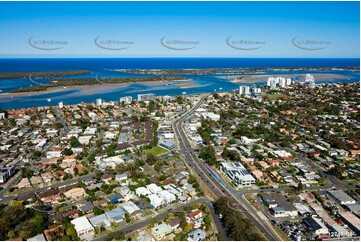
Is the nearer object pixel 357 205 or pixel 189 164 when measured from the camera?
pixel 357 205

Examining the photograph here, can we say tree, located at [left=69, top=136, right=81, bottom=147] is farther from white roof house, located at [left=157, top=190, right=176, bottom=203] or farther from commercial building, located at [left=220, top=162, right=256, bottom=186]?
commercial building, located at [left=220, top=162, right=256, bottom=186]

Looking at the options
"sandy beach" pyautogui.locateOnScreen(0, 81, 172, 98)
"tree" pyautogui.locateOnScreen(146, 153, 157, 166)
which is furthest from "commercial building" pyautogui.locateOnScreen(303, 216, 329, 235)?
"sandy beach" pyautogui.locateOnScreen(0, 81, 172, 98)

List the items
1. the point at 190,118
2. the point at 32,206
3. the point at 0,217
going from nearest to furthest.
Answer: the point at 0,217 < the point at 32,206 < the point at 190,118

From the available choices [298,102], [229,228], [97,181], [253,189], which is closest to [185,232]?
[229,228]

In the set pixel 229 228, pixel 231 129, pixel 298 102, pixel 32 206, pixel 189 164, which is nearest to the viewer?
pixel 229 228

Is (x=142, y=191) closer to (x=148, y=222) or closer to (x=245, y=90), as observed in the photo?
(x=148, y=222)

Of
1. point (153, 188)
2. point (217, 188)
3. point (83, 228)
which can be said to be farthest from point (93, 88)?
point (83, 228)

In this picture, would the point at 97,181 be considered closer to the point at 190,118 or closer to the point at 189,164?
the point at 189,164
